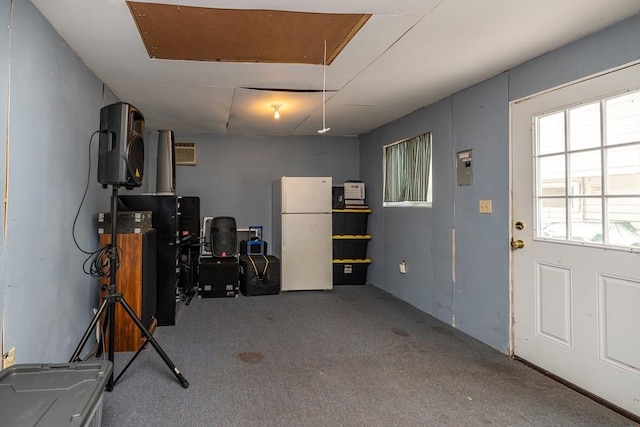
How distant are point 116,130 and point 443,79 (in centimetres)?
258

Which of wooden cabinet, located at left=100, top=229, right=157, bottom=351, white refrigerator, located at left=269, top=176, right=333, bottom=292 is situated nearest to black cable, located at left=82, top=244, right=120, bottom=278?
wooden cabinet, located at left=100, top=229, right=157, bottom=351

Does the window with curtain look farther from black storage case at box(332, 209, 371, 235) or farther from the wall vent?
the wall vent

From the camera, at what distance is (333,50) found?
266 cm

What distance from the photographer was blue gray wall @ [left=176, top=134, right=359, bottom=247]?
581 centimetres

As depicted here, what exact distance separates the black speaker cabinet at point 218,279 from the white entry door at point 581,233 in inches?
128

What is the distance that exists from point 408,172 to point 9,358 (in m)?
4.05

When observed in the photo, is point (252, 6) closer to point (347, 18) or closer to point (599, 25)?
point (347, 18)

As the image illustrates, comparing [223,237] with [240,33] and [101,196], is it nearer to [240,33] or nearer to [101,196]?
[101,196]

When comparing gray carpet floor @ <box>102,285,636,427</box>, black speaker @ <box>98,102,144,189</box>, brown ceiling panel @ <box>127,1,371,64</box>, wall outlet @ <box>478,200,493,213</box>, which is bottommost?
gray carpet floor @ <box>102,285,636,427</box>

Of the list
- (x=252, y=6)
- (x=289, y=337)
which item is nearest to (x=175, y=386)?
(x=289, y=337)

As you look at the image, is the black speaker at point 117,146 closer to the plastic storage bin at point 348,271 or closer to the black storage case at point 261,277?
the black storage case at point 261,277

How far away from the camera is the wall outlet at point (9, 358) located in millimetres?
1831

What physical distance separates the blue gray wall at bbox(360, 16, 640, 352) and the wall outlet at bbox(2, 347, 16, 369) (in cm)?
323

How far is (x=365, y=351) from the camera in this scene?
10.2 feet
